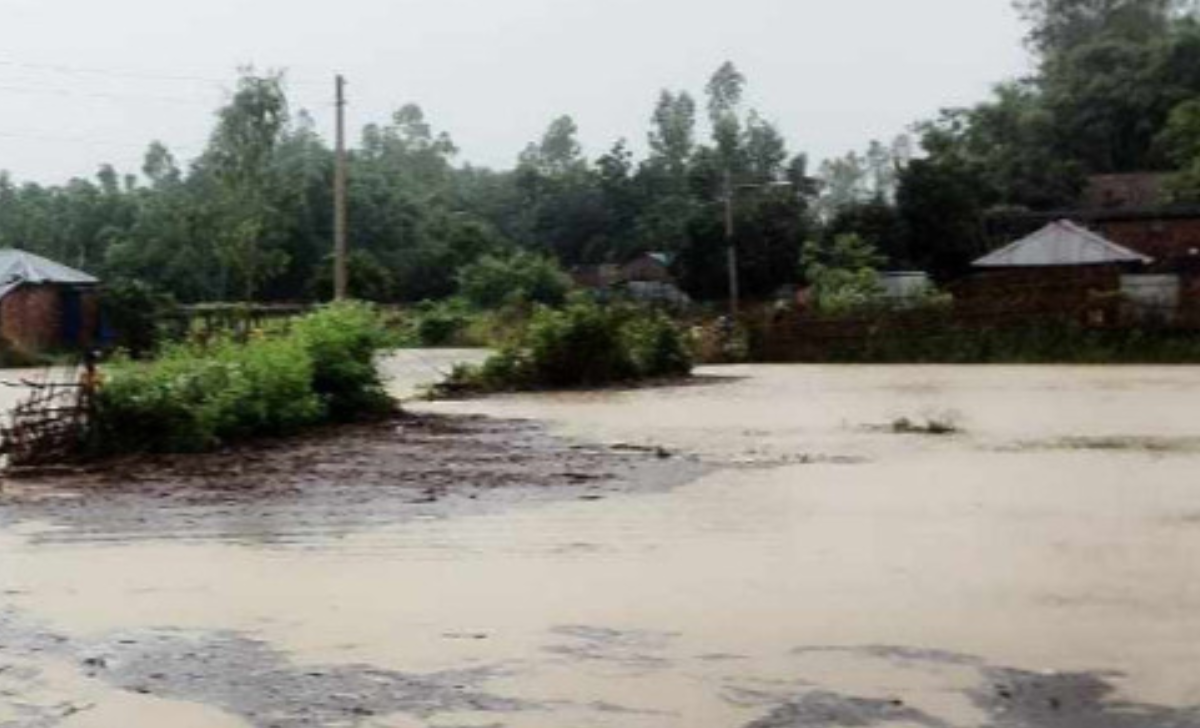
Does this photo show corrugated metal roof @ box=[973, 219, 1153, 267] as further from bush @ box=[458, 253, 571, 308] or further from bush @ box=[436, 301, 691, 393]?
bush @ box=[458, 253, 571, 308]

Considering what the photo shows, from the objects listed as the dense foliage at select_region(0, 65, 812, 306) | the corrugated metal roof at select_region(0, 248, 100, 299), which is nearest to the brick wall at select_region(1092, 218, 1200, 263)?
the dense foliage at select_region(0, 65, 812, 306)

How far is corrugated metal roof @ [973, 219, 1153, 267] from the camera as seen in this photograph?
3778 cm

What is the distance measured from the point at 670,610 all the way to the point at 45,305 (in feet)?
111

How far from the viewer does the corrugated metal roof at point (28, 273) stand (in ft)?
122

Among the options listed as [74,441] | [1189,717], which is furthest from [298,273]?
[1189,717]

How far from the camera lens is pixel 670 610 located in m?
7.76

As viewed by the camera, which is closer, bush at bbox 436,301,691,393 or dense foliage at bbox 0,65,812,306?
bush at bbox 436,301,691,393

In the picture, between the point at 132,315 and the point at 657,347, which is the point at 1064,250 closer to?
the point at 657,347

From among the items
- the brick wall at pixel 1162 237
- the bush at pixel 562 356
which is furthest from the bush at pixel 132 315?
the brick wall at pixel 1162 237

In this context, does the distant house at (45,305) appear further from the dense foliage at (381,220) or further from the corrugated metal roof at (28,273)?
the dense foliage at (381,220)

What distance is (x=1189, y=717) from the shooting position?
18.5ft

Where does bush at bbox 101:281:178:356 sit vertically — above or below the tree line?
below

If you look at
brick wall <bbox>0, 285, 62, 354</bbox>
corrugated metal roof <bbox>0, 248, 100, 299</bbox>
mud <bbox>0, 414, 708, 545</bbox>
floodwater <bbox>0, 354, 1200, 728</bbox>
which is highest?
corrugated metal roof <bbox>0, 248, 100, 299</bbox>

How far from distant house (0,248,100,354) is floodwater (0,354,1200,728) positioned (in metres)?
27.6
